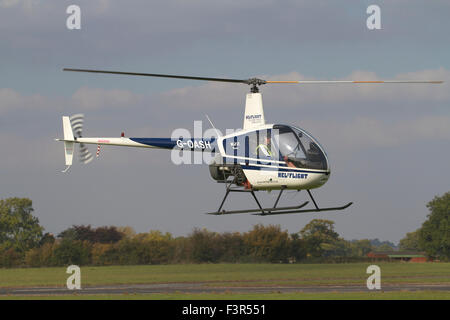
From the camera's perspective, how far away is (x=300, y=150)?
21531mm

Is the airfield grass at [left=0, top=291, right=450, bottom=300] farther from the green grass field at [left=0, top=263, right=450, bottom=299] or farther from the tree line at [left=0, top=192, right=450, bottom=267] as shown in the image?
the tree line at [left=0, top=192, right=450, bottom=267]

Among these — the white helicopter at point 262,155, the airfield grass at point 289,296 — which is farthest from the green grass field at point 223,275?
the white helicopter at point 262,155

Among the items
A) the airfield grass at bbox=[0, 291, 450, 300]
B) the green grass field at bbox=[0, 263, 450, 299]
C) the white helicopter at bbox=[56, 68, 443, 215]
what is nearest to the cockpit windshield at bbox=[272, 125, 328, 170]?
the white helicopter at bbox=[56, 68, 443, 215]

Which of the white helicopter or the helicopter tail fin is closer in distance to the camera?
the white helicopter

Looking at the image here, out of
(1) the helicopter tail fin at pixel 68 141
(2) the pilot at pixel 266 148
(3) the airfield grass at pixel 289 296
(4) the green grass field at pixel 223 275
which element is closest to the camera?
(2) the pilot at pixel 266 148

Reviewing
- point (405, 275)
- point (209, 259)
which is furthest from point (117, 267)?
point (405, 275)

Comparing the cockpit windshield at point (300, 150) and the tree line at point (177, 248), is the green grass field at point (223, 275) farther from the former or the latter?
the cockpit windshield at point (300, 150)

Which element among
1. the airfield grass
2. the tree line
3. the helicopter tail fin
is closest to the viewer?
the airfield grass

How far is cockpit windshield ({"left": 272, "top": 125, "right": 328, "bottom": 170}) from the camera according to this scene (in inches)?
844

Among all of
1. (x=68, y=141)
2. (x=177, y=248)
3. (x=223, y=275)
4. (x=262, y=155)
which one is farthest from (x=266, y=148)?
(x=177, y=248)

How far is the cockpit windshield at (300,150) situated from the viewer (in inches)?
844

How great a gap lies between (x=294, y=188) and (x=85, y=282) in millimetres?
18622

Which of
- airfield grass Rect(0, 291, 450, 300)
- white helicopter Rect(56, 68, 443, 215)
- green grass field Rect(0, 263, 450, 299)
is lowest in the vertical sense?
green grass field Rect(0, 263, 450, 299)
